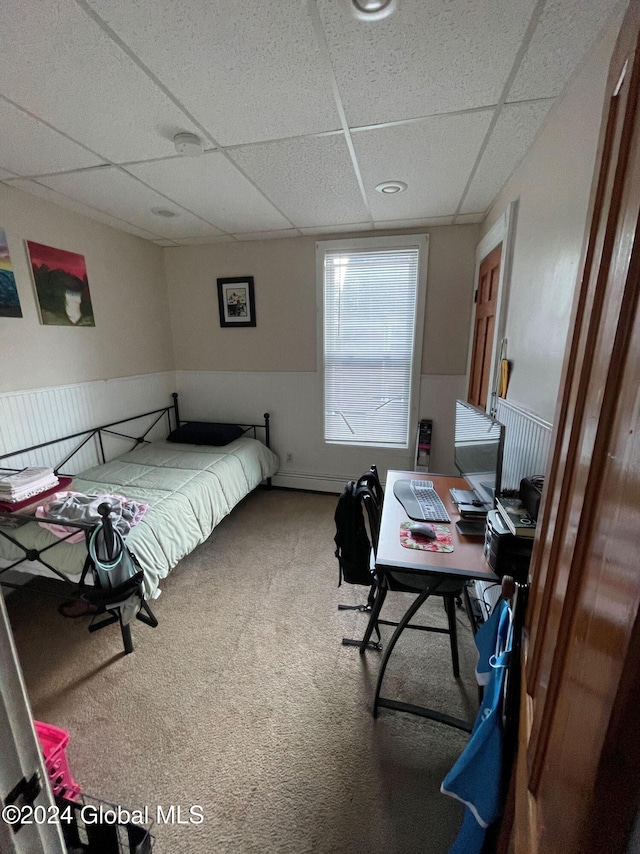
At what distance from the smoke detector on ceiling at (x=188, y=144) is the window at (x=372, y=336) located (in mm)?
1618

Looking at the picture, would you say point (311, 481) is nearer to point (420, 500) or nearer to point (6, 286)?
point (420, 500)

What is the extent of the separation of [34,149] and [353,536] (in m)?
2.53

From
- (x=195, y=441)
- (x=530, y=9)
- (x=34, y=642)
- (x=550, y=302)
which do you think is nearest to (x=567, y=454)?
(x=550, y=302)

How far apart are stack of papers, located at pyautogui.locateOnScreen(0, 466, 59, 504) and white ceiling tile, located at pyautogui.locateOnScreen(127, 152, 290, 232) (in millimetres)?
1866

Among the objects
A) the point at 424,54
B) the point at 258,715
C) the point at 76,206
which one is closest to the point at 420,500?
the point at 258,715

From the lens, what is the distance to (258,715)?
1.47 metres

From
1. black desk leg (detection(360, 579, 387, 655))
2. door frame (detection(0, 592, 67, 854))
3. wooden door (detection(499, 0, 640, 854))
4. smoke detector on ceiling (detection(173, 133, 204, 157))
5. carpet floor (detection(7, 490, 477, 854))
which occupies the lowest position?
carpet floor (detection(7, 490, 477, 854))

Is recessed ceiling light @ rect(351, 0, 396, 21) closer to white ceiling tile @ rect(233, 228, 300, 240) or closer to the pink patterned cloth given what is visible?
white ceiling tile @ rect(233, 228, 300, 240)

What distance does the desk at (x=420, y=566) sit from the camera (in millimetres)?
1263

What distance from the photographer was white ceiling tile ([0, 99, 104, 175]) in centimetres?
152

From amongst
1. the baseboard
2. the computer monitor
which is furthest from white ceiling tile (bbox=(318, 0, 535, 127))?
the baseboard

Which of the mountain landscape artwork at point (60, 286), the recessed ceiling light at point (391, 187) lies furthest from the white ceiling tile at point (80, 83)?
the recessed ceiling light at point (391, 187)

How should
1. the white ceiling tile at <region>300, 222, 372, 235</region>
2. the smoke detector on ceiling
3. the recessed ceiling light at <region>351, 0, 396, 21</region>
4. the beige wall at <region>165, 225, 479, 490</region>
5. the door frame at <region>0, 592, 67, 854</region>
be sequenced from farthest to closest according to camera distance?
1. the beige wall at <region>165, 225, 479, 490</region>
2. the white ceiling tile at <region>300, 222, 372, 235</region>
3. the smoke detector on ceiling
4. the recessed ceiling light at <region>351, 0, 396, 21</region>
5. the door frame at <region>0, 592, 67, 854</region>

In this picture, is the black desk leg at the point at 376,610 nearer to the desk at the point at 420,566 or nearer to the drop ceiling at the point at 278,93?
the desk at the point at 420,566
